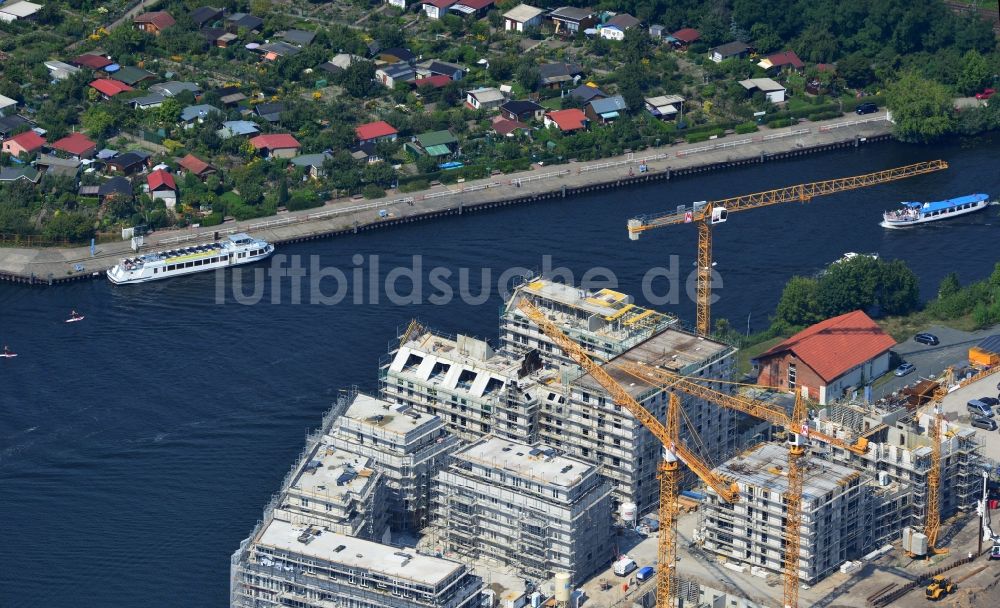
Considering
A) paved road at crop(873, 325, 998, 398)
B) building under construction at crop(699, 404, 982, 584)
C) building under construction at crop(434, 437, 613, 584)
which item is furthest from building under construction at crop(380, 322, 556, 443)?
paved road at crop(873, 325, 998, 398)

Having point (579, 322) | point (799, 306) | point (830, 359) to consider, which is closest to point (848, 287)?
point (799, 306)

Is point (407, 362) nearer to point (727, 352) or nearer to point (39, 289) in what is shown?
point (727, 352)

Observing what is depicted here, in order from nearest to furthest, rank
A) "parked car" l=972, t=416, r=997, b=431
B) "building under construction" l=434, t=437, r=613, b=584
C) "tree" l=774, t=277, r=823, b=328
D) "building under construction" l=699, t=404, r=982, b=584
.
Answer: "building under construction" l=434, t=437, r=613, b=584 → "building under construction" l=699, t=404, r=982, b=584 → "parked car" l=972, t=416, r=997, b=431 → "tree" l=774, t=277, r=823, b=328

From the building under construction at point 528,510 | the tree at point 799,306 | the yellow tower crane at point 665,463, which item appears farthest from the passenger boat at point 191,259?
the building under construction at point 528,510

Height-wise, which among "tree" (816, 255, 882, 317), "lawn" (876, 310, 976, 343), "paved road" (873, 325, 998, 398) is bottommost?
"paved road" (873, 325, 998, 398)

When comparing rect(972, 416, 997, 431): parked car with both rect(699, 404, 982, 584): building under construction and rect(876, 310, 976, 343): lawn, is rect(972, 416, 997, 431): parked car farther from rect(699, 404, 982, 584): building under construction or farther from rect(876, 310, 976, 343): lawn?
rect(876, 310, 976, 343): lawn

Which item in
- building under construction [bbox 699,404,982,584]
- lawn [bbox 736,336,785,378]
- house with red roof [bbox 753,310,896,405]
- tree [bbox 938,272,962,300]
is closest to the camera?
building under construction [bbox 699,404,982,584]

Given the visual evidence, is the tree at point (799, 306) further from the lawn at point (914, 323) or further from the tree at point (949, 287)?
the tree at point (949, 287)
